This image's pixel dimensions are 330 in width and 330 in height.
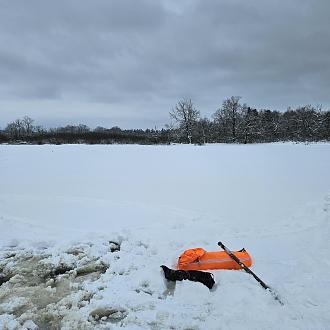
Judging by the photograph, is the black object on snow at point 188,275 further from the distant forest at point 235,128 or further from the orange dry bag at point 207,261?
the distant forest at point 235,128

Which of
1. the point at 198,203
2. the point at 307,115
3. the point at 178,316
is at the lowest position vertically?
the point at 178,316

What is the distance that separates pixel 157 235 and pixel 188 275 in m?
2.01

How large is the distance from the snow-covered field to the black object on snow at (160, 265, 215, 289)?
0.43 ft

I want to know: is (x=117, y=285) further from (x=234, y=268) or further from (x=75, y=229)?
(x=75, y=229)

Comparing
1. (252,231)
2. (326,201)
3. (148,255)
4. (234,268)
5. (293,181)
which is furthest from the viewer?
(293,181)

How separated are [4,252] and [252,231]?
5400mm

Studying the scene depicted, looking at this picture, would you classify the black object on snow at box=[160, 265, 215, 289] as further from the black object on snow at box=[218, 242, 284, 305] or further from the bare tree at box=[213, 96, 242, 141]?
the bare tree at box=[213, 96, 242, 141]

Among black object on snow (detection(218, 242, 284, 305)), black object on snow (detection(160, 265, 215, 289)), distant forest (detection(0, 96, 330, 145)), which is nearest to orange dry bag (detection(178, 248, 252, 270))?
black object on snow (detection(218, 242, 284, 305))

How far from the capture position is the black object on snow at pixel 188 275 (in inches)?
202

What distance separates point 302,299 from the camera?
4.63 meters

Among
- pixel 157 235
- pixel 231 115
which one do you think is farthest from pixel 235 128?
pixel 157 235

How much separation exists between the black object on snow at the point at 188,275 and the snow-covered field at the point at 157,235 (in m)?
0.13

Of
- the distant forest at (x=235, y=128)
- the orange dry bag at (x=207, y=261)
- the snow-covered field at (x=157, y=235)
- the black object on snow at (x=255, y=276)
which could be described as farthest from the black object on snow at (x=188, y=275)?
the distant forest at (x=235, y=128)

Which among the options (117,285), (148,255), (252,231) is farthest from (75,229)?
(252,231)
